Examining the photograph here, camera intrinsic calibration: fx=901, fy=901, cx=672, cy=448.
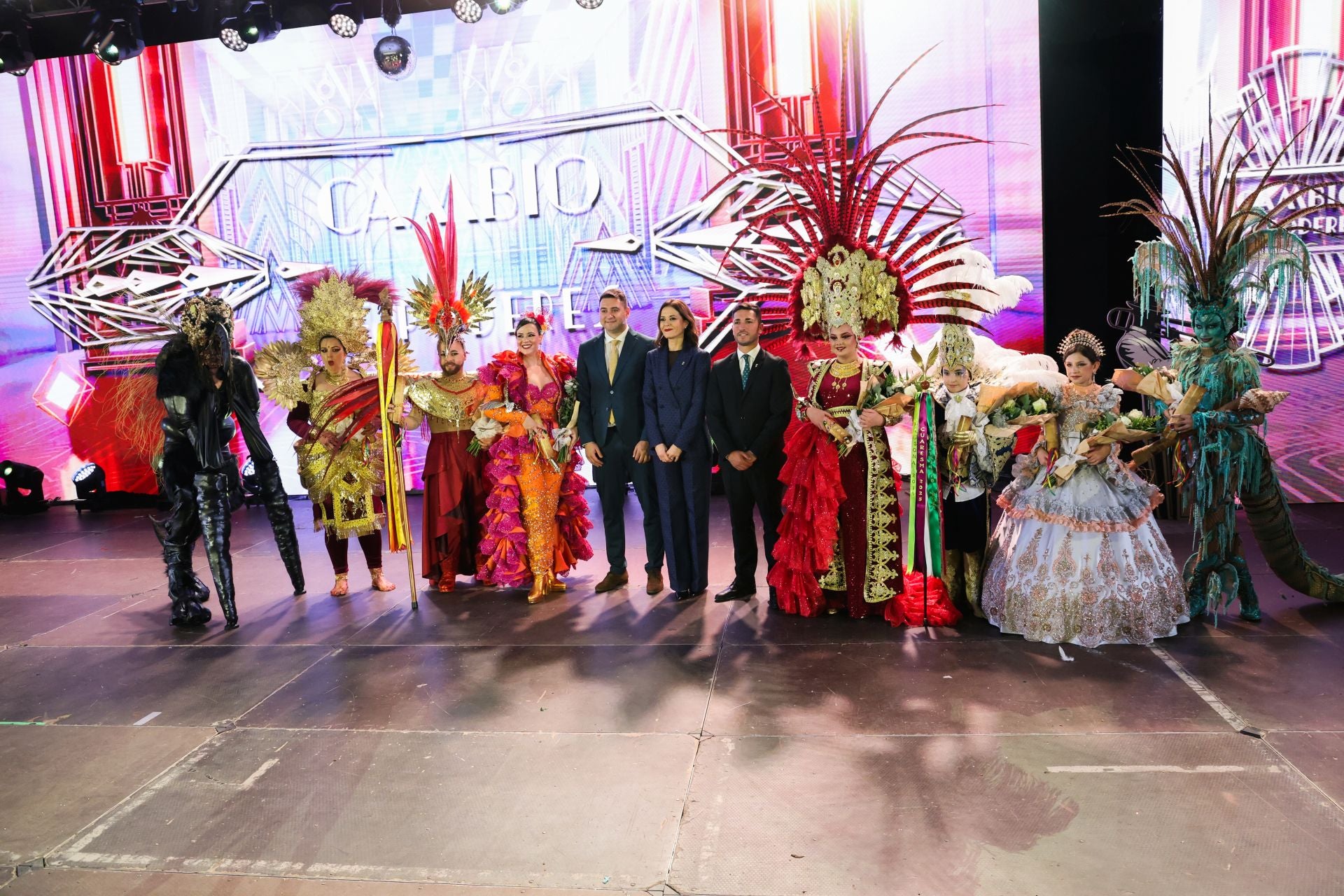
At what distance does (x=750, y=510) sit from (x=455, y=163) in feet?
16.5

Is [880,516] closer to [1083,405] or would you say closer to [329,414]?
[1083,405]

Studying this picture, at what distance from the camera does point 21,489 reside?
8.94 metres

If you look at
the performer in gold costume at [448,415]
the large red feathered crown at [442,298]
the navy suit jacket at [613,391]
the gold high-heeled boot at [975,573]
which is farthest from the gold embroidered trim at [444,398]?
the gold high-heeled boot at [975,573]

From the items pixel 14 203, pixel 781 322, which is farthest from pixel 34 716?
pixel 14 203

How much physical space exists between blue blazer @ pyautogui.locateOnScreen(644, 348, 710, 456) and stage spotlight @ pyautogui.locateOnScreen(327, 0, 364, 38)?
4570mm

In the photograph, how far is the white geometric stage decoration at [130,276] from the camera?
859 centimetres

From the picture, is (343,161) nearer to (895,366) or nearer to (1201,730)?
(895,366)

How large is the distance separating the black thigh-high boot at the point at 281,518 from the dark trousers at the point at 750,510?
242 cm

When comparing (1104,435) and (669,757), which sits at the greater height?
(1104,435)

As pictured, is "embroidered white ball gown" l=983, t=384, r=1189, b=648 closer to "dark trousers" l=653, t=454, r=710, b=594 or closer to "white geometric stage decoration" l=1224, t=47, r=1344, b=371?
"dark trousers" l=653, t=454, r=710, b=594

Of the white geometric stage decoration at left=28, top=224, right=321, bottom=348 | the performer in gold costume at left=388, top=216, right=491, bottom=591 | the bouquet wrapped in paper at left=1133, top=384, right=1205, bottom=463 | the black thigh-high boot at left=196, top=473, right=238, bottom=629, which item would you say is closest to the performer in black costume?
the black thigh-high boot at left=196, top=473, right=238, bottom=629

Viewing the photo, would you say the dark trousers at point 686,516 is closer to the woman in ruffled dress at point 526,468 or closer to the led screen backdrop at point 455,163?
the woman in ruffled dress at point 526,468

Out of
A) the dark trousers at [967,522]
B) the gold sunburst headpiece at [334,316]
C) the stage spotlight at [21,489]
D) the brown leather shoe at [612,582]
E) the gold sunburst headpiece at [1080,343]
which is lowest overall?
the brown leather shoe at [612,582]

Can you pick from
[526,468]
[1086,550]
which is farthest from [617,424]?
[1086,550]
